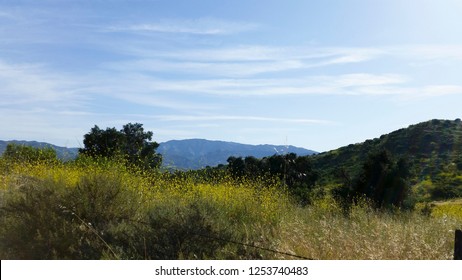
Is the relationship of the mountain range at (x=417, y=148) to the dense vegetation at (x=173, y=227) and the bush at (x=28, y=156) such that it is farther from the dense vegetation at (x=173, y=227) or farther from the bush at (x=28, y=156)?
the dense vegetation at (x=173, y=227)

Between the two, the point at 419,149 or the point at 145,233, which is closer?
the point at 145,233

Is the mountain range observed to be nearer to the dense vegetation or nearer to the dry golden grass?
the dense vegetation

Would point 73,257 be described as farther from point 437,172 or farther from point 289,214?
point 437,172

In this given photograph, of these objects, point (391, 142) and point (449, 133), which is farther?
point (449, 133)

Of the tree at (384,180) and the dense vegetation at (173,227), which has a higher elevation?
the tree at (384,180)

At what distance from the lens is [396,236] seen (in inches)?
269

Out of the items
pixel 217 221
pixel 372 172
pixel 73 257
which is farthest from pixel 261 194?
pixel 372 172

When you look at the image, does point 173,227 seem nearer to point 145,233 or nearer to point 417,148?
point 145,233

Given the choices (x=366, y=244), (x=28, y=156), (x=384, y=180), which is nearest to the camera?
(x=366, y=244)

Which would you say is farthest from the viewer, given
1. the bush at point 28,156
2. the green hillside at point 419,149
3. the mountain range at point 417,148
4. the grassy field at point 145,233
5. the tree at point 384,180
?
the mountain range at point 417,148

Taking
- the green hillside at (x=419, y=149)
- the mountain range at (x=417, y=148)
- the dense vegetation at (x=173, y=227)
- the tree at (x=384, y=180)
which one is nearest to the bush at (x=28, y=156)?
the dense vegetation at (x=173, y=227)

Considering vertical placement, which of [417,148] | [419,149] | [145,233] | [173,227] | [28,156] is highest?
[417,148]

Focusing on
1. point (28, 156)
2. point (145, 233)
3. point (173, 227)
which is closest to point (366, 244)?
point (173, 227)

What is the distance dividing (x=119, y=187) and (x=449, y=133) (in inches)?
3041
